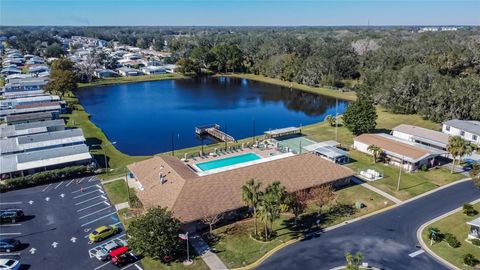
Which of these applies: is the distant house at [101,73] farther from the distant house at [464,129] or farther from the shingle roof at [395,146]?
the distant house at [464,129]

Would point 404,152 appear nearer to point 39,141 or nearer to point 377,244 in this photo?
point 377,244

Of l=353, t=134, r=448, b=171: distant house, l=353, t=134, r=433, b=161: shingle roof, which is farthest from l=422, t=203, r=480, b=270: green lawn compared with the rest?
l=353, t=134, r=433, b=161: shingle roof

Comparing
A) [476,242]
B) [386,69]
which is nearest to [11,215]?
[476,242]

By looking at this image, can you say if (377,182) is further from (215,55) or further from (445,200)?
(215,55)

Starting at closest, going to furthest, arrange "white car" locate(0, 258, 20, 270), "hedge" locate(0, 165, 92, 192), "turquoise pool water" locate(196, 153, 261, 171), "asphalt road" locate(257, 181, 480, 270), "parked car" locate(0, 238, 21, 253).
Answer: "white car" locate(0, 258, 20, 270), "asphalt road" locate(257, 181, 480, 270), "parked car" locate(0, 238, 21, 253), "hedge" locate(0, 165, 92, 192), "turquoise pool water" locate(196, 153, 261, 171)

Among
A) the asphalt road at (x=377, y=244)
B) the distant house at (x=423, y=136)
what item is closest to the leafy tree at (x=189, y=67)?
the distant house at (x=423, y=136)

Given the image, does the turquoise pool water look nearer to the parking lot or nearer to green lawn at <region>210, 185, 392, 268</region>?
the parking lot
